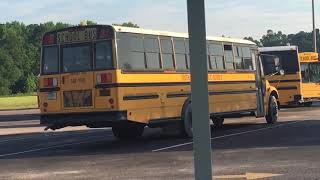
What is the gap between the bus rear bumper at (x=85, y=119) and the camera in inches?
576

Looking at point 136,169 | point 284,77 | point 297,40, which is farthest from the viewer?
point 297,40

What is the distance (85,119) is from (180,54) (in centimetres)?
356

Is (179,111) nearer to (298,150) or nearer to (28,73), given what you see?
(298,150)

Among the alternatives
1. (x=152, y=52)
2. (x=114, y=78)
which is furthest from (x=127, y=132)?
(x=114, y=78)

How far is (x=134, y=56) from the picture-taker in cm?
1548

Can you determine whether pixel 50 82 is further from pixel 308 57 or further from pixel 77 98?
pixel 308 57

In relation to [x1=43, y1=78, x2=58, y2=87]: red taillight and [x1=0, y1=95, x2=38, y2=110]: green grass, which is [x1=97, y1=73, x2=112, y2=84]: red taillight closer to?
[x1=43, y1=78, x2=58, y2=87]: red taillight

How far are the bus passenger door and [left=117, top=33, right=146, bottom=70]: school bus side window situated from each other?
6.47 meters

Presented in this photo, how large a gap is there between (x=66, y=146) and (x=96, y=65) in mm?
2485

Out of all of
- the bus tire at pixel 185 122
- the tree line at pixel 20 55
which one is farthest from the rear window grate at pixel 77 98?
the tree line at pixel 20 55

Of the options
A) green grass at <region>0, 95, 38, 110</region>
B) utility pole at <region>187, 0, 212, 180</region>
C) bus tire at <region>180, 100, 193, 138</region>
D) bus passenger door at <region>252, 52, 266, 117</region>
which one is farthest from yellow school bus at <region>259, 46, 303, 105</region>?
green grass at <region>0, 95, 38, 110</region>

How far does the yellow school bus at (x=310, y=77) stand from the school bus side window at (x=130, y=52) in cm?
1888

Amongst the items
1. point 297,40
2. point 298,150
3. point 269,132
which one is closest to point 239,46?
point 269,132

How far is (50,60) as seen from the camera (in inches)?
625
